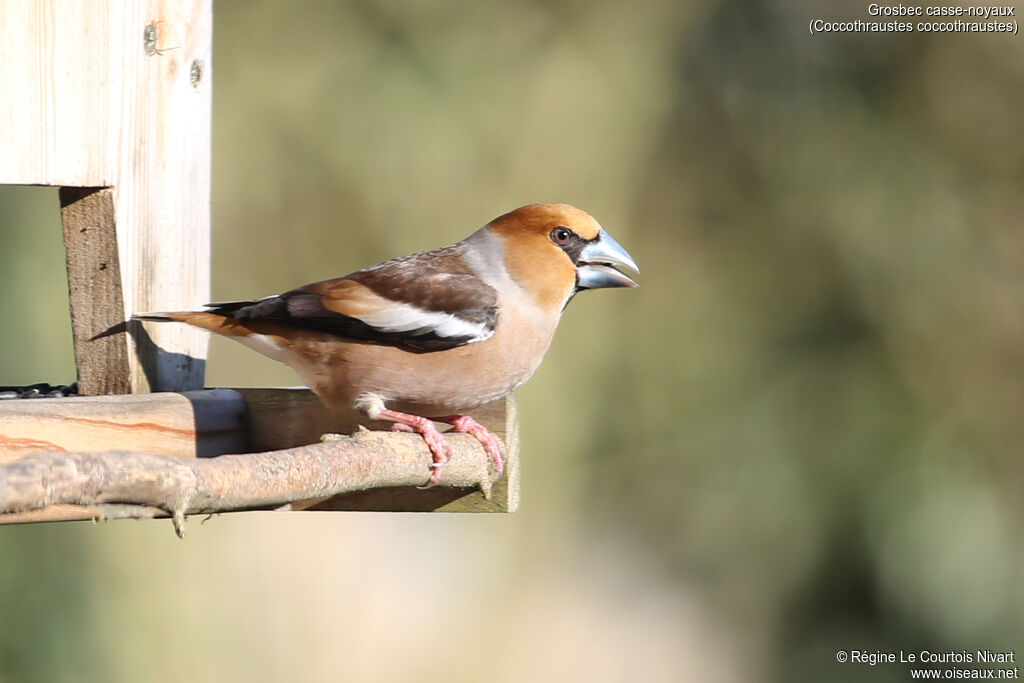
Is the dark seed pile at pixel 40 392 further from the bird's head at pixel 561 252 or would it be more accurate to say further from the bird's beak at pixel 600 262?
the bird's beak at pixel 600 262

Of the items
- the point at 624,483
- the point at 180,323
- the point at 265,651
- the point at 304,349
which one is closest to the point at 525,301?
the point at 304,349

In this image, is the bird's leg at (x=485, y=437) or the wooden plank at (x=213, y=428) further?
the bird's leg at (x=485, y=437)

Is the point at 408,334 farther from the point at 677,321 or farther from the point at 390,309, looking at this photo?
the point at 677,321

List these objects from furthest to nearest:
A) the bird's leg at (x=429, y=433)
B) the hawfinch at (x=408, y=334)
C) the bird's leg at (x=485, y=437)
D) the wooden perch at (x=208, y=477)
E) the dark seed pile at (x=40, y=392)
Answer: the hawfinch at (x=408, y=334)
the bird's leg at (x=485, y=437)
the dark seed pile at (x=40, y=392)
the bird's leg at (x=429, y=433)
the wooden perch at (x=208, y=477)

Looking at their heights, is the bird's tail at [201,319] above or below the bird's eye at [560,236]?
below

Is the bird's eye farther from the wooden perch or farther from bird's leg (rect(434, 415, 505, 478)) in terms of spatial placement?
the wooden perch

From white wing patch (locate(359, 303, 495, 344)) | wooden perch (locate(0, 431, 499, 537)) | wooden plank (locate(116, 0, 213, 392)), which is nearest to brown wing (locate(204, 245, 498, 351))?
white wing patch (locate(359, 303, 495, 344))

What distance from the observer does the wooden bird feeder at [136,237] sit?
115 inches

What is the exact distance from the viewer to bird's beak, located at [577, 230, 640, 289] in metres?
3.82

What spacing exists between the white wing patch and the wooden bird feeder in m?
0.27

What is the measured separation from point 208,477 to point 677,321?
559cm

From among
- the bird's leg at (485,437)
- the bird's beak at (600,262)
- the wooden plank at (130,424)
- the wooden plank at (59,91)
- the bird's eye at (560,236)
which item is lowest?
the bird's leg at (485,437)

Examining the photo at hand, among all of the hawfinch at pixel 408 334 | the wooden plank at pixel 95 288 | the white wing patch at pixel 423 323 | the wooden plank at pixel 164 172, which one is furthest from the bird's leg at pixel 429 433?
the wooden plank at pixel 95 288

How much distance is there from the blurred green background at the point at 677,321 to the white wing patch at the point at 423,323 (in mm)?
2958
